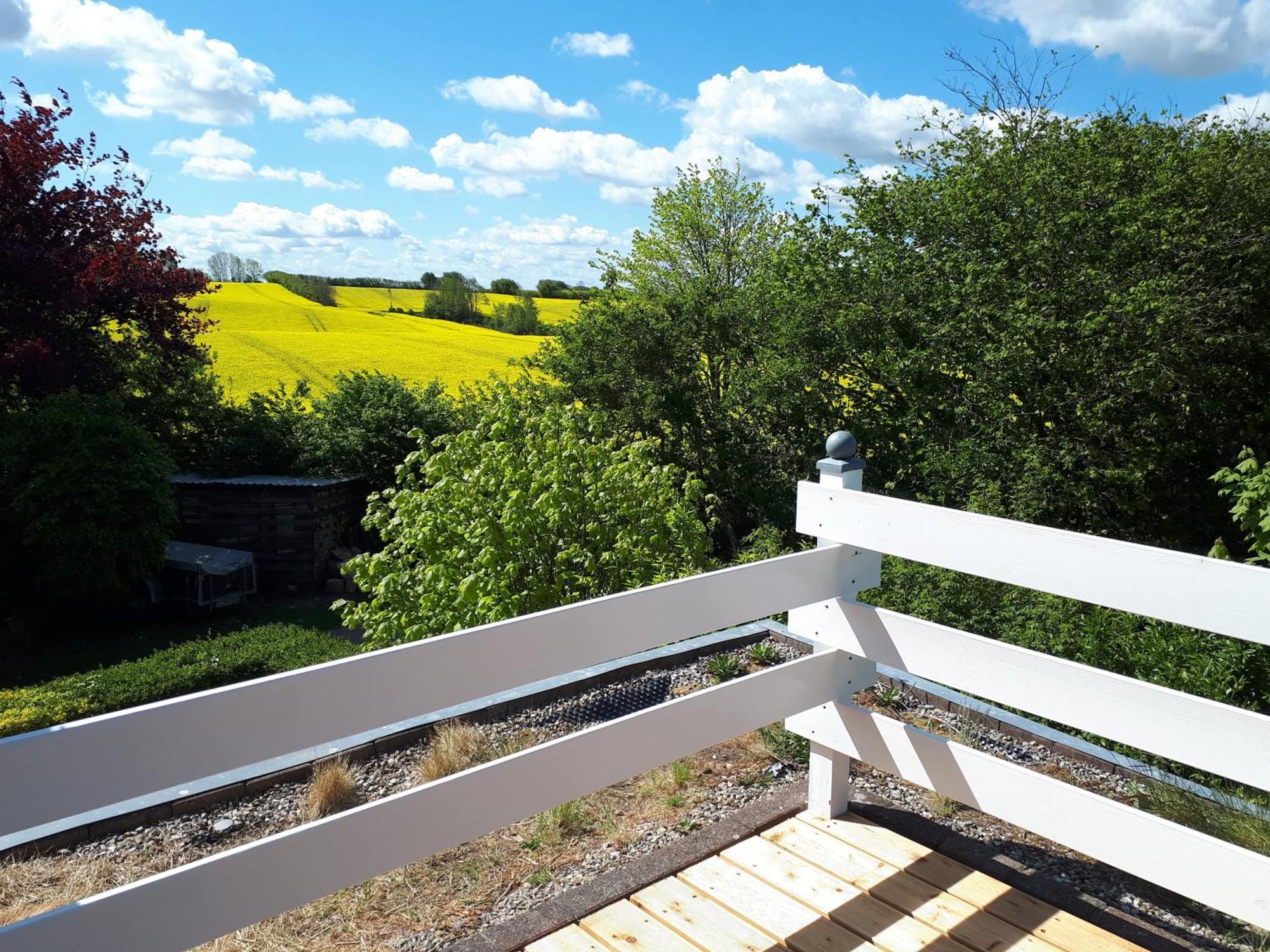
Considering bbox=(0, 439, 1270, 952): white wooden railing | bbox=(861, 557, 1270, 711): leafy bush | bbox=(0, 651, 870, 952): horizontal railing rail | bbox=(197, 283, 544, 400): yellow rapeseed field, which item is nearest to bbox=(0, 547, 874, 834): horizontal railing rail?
bbox=(0, 439, 1270, 952): white wooden railing

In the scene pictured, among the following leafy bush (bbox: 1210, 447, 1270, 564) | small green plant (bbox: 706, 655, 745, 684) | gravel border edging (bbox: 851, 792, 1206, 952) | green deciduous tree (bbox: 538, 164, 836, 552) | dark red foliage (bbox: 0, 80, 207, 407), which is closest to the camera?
gravel border edging (bbox: 851, 792, 1206, 952)

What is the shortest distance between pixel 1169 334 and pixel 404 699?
895cm

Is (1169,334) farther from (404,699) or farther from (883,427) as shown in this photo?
(404,699)

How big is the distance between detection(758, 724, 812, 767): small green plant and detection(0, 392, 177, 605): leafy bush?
352 inches

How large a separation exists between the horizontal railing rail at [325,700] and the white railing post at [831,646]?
0.35 m

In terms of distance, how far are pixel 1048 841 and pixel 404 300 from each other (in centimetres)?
3346

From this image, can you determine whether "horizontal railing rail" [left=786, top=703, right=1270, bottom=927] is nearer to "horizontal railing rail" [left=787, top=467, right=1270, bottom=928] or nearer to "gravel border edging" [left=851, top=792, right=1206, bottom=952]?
"horizontal railing rail" [left=787, top=467, right=1270, bottom=928]

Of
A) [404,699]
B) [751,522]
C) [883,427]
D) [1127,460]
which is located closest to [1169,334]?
[1127,460]

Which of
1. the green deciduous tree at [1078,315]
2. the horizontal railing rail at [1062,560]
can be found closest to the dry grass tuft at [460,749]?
the horizontal railing rail at [1062,560]

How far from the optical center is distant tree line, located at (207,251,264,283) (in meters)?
27.5

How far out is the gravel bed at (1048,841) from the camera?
2271 millimetres

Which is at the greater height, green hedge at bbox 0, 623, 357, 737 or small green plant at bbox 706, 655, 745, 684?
small green plant at bbox 706, 655, 745, 684

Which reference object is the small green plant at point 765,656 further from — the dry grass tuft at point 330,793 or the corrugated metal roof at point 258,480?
the corrugated metal roof at point 258,480

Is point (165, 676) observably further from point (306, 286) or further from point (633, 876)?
point (306, 286)
